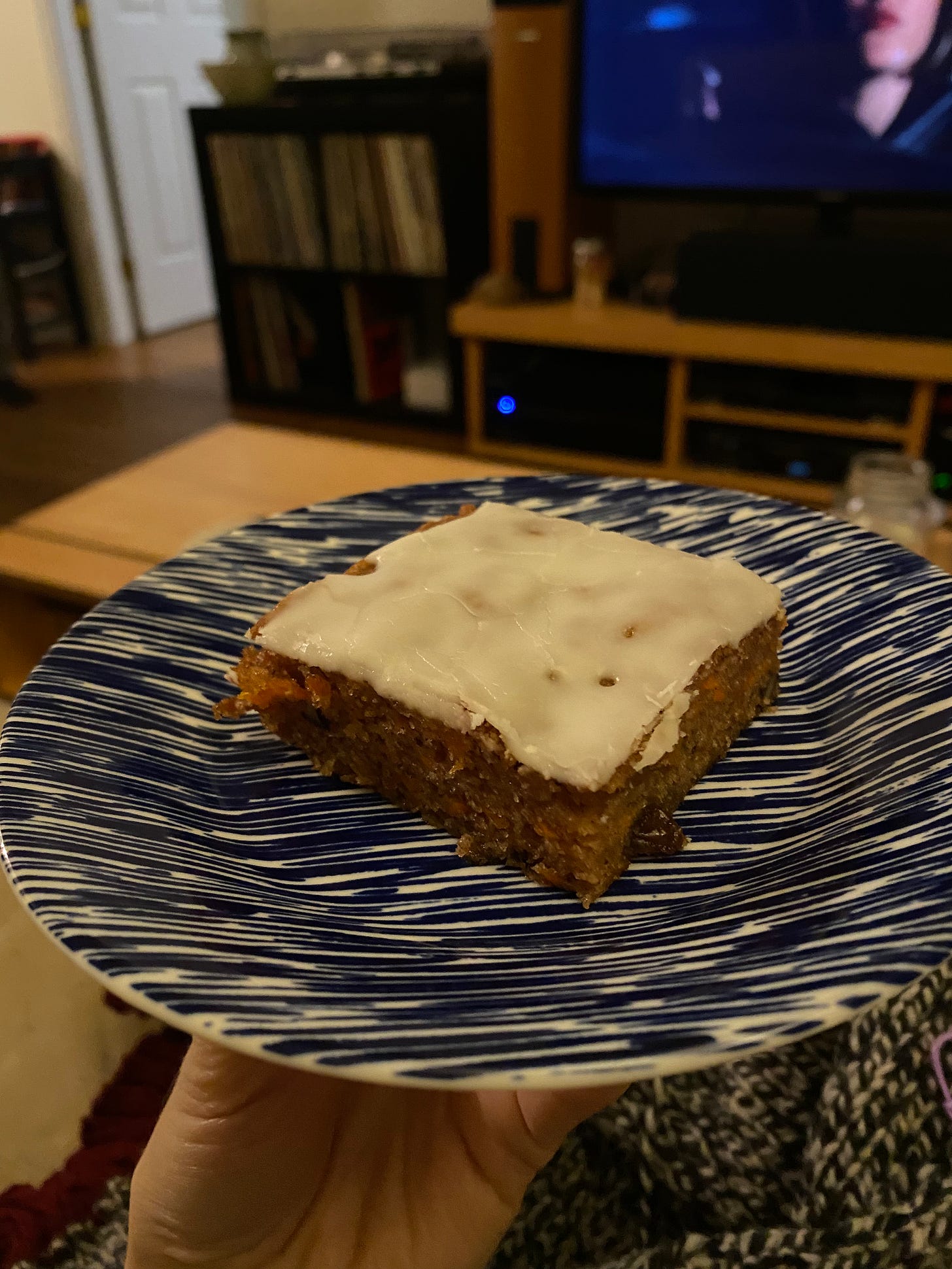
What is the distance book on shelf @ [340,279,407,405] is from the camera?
134 inches

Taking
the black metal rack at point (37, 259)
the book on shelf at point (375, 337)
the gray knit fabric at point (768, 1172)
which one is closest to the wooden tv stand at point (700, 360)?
the book on shelf at point (375, 337)

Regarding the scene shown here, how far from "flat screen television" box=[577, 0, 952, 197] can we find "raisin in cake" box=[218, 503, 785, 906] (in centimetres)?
209

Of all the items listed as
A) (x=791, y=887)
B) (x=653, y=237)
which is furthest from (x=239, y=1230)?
(x=653, y=237)

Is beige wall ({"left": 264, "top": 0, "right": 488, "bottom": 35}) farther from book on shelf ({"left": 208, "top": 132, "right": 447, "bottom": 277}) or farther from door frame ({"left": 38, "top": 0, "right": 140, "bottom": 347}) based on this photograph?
door frame ({"left": 38, "top": 0, "right": 140, "bottom": 347})

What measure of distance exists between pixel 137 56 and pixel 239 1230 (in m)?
4.79

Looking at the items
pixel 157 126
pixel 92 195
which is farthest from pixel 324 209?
pixel 157 126

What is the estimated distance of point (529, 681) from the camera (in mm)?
647

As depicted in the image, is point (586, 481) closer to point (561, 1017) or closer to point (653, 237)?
point (561, 1017)

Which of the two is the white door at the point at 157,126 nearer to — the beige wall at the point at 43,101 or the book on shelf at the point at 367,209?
the beige wall at the point at 43,101

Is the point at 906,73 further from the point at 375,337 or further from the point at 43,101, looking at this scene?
the point at 43,101

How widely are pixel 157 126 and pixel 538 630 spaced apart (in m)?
4.60

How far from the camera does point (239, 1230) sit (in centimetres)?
69

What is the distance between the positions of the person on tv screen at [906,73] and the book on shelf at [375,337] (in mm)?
1690

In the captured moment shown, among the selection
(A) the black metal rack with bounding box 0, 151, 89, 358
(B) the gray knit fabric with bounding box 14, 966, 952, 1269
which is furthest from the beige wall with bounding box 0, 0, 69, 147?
(B) the gray knit fabric with bounding box 14, 966, 952, 1269
